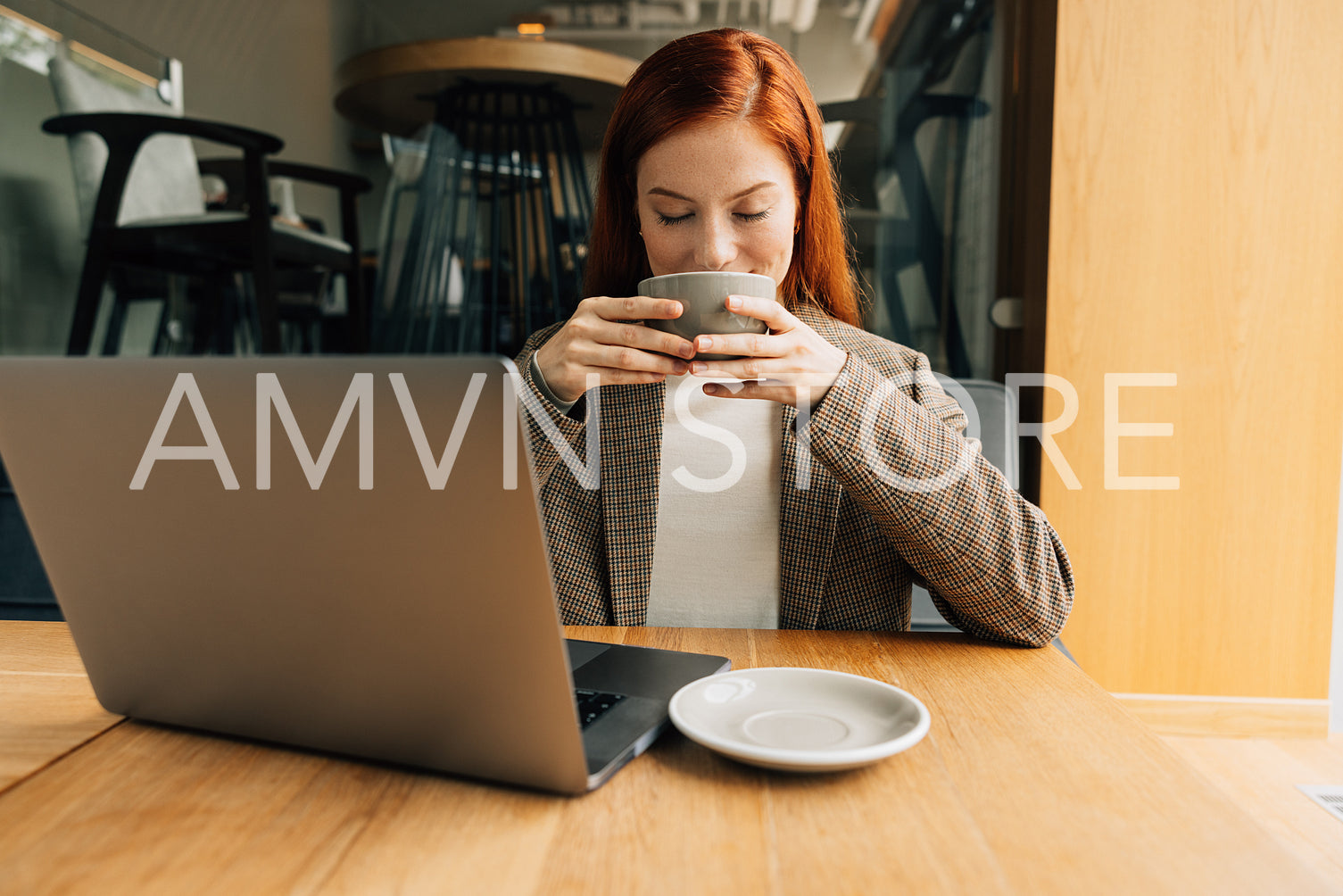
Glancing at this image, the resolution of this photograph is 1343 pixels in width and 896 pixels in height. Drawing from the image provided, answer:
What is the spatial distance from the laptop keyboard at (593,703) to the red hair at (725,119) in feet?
2.21

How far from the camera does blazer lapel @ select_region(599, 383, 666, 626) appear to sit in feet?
3.14

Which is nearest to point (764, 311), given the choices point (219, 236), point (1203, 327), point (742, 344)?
point (742, 344)

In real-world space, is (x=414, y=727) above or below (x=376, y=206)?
below

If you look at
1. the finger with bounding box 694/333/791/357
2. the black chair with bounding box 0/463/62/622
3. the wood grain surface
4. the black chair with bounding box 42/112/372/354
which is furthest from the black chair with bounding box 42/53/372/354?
the finger with bounding box 694/333/791/357

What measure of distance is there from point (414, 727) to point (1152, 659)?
155cm

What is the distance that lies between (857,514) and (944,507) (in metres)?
0.23

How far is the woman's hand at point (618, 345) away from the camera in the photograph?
63 cm

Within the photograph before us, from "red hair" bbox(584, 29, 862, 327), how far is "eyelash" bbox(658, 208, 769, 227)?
98mm

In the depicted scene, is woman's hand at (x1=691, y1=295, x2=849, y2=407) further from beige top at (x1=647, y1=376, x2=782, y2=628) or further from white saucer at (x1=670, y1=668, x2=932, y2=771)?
beige top at (x1=647, y1=376, x2=782, y2=628)

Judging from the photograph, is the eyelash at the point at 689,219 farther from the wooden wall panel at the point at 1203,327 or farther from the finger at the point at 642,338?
the wooden wall panel at the point at 1203,327

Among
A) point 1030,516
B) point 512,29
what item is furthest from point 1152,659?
point 512,29

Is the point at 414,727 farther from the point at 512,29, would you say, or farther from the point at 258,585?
the point at 512,29

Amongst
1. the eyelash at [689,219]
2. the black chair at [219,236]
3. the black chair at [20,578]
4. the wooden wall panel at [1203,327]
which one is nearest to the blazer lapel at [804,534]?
the eyelash at [689,219]

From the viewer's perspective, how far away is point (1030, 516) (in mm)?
745
